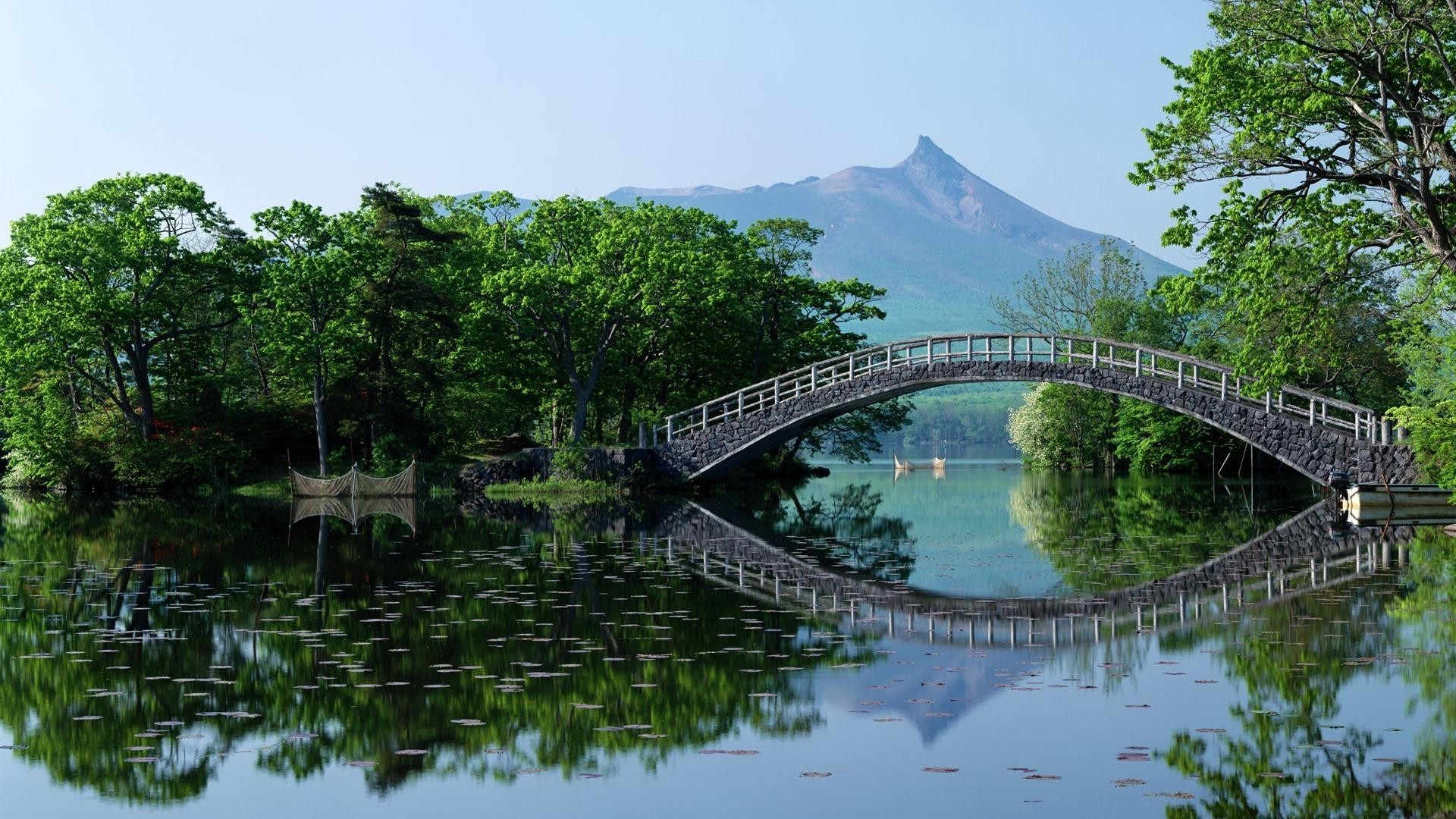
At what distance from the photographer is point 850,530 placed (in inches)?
1178

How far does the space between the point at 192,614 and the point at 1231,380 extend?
98.9 ft

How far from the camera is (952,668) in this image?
12.0 m

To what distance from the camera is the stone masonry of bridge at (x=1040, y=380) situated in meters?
34.7

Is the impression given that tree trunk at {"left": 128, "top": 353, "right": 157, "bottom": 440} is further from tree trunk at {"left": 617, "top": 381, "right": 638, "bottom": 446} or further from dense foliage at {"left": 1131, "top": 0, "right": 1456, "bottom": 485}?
dense foliage at {"left": 1131, "top": 0, "right": 1456, "bottom": 485}

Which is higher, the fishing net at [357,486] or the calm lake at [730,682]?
the fishing net at [357,486]

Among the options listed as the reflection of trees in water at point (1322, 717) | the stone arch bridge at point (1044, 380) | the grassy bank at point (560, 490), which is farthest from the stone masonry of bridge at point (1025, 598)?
the grassy bank at point (560, 490)

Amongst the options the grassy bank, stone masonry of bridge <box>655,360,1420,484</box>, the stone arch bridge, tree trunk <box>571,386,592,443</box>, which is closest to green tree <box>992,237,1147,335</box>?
the stone arch bridge

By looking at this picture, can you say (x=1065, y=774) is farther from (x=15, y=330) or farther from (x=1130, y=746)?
(x=15, y=330)

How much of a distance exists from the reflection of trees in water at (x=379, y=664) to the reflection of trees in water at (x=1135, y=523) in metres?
6.52

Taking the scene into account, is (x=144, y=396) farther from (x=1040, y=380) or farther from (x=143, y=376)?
(x=1040, y=380)

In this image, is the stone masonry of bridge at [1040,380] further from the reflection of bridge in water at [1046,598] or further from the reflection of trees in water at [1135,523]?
the reflection of bridge in water at [1046,598]

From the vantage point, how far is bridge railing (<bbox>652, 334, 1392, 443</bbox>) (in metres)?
35.4

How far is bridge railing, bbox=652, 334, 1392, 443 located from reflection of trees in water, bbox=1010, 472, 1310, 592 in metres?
2.71

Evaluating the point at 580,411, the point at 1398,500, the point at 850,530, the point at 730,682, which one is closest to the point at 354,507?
the point at 580,411
